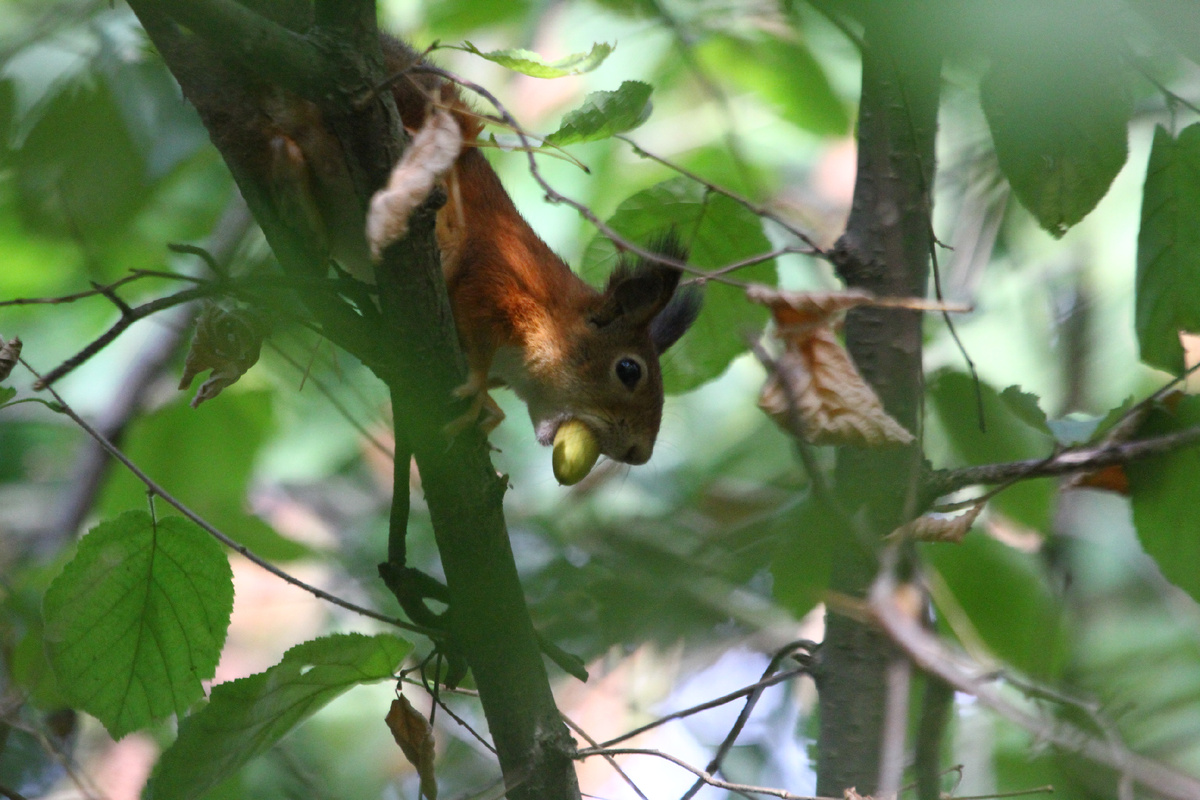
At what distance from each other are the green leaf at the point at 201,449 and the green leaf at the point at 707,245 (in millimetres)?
974

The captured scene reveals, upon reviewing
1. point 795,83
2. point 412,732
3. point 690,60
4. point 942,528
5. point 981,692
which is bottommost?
point 981,692

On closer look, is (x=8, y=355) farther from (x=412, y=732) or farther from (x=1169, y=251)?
(x=1169, y=251)

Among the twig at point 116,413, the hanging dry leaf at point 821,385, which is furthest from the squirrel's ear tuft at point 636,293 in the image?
the twig at point 116,413

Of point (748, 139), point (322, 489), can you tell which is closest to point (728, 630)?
point (748, 139)

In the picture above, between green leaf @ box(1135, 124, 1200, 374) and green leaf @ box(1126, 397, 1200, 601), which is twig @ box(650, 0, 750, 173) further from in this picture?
green leaf @ box(1126, 397, 1200, 601)

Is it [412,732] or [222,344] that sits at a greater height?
[222,344]

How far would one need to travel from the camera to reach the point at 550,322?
1863 mm

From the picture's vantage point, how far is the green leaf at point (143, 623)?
121 cm

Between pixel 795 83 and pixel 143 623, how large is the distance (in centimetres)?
161

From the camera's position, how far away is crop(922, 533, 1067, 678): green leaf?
4.66 feet

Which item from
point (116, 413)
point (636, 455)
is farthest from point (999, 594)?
point (116, 413)

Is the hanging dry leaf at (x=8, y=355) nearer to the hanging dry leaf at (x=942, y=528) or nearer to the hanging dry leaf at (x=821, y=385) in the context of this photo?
the hanging dry leaf at (x=821, y=385)

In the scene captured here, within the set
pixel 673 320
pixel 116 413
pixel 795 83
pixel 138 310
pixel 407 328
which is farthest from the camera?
pixel 116 413

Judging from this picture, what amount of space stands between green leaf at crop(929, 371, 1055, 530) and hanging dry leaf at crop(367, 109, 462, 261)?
816mm
